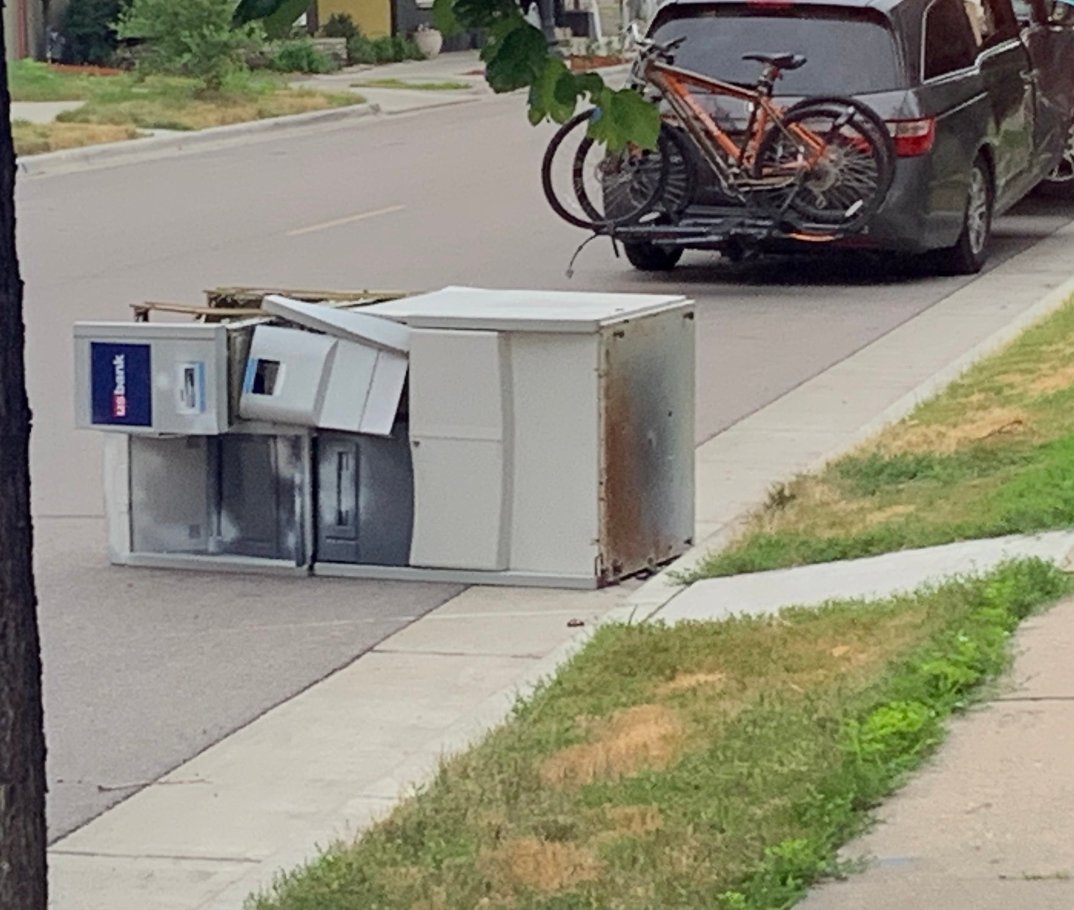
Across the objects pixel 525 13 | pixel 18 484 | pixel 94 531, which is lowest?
pixel 94 531

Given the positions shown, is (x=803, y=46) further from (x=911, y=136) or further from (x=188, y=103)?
(x=188, y=103)

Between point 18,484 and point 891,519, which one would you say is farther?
point 891,519

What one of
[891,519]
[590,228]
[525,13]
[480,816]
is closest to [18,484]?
[525,13]

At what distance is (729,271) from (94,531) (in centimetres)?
799

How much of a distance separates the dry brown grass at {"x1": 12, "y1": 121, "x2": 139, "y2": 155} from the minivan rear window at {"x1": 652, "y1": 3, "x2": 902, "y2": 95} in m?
11.2

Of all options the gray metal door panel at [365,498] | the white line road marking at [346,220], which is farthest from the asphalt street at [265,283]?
the gray metal door panel at [365,498]

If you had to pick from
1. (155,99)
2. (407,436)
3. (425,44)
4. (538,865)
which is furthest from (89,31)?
(538,865)

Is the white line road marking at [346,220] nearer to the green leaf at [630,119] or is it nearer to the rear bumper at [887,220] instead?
the rear bumper at [887,220]

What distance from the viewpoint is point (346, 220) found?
19.5 m

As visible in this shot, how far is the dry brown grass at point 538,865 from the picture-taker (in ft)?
15.4

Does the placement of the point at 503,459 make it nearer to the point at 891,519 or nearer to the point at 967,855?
the point at 891,519

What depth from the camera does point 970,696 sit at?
227 inches

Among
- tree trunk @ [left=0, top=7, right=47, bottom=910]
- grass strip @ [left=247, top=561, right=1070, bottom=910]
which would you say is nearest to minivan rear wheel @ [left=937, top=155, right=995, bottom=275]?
grass strip @ [left=247, top=561, right=1070, bottom=910]

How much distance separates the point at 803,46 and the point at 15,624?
11.8 m
